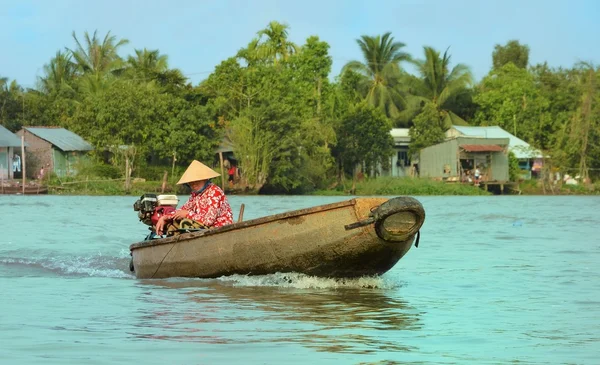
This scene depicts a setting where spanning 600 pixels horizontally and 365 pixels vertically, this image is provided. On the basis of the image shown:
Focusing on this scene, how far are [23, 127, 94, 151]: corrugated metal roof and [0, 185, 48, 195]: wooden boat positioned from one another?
7.55 feet

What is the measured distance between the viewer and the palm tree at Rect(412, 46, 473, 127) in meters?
50.0

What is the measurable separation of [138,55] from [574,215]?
89.0 feet

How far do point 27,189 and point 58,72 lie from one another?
1111cm

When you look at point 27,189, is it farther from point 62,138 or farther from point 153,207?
point 153,207

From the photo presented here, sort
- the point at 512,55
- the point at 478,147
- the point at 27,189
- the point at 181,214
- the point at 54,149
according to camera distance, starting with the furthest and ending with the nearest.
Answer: the point at 512,55 < the point at 478,147 < the point at 54,149 < the point at 27,189 < the point at 181,214

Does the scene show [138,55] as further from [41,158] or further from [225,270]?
[225,270]

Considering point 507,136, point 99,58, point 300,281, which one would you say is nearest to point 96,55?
point 99,58

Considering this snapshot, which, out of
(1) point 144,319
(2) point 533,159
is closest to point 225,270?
(1) point 144,319

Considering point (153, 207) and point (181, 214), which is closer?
point (181, 214)

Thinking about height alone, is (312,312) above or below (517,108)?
below

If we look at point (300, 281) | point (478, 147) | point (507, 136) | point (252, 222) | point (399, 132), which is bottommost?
point (300, 281)

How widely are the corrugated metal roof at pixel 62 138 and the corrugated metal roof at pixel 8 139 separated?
2.32 feet

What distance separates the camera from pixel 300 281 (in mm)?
9969

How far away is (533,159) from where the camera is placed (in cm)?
5106
